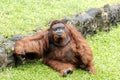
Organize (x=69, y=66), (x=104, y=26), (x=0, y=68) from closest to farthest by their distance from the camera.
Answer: (x=0, y=68) < (x=69, y=66) < (x=104, y=26)

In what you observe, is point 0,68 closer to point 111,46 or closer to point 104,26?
point 111,46

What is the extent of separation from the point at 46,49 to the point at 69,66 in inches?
17.3

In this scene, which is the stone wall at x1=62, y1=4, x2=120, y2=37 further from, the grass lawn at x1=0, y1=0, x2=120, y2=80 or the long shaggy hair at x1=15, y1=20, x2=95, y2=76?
the long shaggy hair at x1=15, y1=20, x2=95, y2=76

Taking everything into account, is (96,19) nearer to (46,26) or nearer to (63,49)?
(46,26)

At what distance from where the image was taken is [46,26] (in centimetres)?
661

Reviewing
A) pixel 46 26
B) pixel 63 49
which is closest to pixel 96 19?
pixel 46 26

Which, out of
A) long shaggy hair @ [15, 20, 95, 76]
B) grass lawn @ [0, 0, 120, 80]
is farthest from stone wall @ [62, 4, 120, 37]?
long shaggy hair @ [15, 20, 95, 76]

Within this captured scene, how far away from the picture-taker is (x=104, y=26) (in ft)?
26.1

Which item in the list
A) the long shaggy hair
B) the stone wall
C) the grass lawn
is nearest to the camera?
the grass lawn

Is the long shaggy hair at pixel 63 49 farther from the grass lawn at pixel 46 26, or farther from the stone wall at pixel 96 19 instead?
the stone wall at pixel 96 19

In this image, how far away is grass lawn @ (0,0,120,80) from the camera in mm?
5516

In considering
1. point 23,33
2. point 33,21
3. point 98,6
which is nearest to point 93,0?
point 98,6

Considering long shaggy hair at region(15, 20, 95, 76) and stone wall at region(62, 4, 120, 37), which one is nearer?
long shaggy hair at region(15, 20, 95, 76)

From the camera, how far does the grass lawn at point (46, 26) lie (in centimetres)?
552
